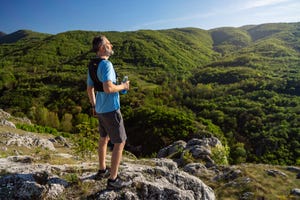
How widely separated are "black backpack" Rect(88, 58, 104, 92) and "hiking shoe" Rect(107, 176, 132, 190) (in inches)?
90.9

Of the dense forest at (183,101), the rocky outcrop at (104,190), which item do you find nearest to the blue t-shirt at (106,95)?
the rocky outcrop at (104,190)

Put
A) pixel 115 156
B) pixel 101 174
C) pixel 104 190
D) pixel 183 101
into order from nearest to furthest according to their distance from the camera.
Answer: pixel 115 156
pixel 104 190
pixel 101 174
pixel 183 101

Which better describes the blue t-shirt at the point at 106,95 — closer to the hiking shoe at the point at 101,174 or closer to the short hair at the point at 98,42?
the short hair at the point at 98,42

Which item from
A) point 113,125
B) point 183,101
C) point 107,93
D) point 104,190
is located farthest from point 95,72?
point 183,101

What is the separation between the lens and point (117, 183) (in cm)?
687

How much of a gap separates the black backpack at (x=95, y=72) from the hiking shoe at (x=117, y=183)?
90.9 inches

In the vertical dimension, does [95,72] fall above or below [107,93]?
above

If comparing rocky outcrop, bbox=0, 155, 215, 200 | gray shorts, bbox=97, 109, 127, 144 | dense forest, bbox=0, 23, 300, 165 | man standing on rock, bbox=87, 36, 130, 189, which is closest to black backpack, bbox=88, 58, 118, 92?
man standing on rock, bbox=87, 36, 130, 189

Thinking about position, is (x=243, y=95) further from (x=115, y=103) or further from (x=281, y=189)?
(x=115, y=103)

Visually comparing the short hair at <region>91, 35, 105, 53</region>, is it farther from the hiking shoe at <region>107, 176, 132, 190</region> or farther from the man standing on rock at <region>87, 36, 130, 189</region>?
the hiking shoe at <region>107, 176, 132, 190</region>

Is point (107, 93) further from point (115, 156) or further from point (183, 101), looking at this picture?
point (183, 101)

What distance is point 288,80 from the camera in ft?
422

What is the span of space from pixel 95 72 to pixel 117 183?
282cm

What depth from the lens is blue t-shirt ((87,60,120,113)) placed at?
19.6 ft
